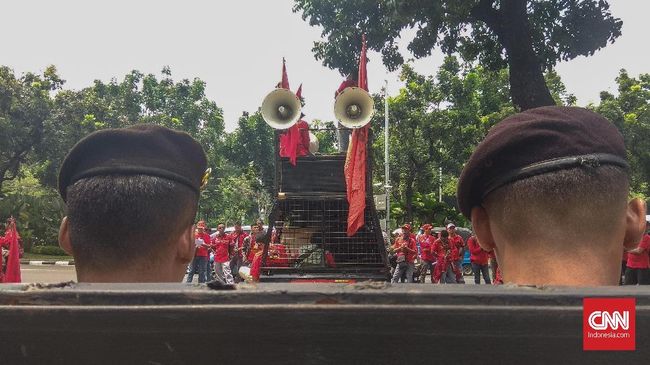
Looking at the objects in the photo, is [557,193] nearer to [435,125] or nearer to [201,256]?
[201,256]

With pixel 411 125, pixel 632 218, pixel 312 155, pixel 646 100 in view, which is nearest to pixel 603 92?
pixel 646 100

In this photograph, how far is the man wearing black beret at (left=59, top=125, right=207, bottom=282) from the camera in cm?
135

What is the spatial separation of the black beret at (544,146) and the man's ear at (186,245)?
0.72m

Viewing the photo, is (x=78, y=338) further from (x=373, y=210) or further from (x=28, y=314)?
(x=373, y=210)

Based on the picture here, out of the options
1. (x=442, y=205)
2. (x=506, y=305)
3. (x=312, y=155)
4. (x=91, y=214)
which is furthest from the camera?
(x=442, y=205)

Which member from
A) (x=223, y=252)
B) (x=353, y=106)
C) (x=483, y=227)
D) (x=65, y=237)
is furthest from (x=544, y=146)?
(x=223, y=252)

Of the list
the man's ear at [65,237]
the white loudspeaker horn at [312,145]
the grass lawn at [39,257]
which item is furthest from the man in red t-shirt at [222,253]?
the grass lawn at [39,257]

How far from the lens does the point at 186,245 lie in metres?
1.51

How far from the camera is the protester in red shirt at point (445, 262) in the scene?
13.1 metres

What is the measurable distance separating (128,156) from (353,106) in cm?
564

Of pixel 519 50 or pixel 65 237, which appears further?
pixel 519 50

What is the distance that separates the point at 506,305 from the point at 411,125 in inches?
1061

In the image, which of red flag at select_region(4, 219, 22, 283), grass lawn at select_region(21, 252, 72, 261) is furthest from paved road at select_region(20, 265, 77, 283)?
grass lawn at select_region(21, 252, 72, 261)

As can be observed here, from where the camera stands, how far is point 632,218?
1413mm
